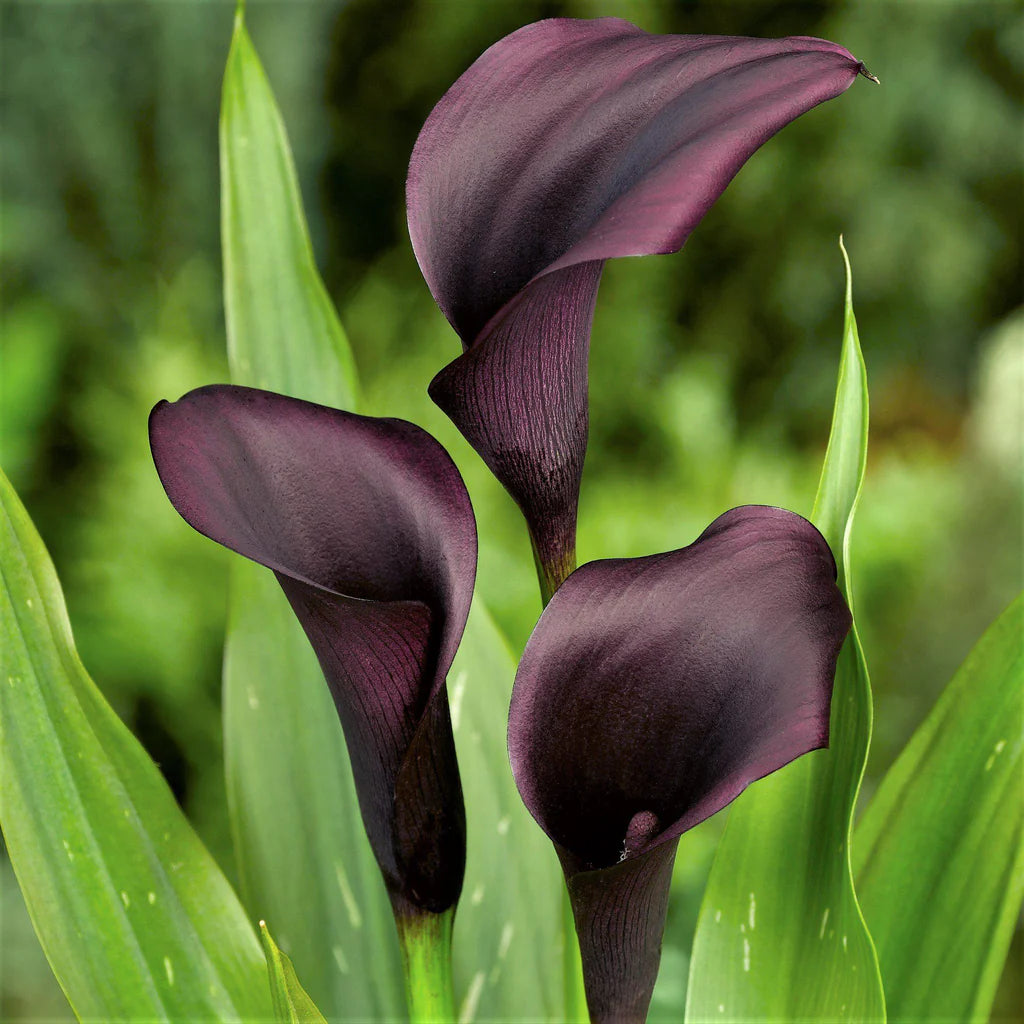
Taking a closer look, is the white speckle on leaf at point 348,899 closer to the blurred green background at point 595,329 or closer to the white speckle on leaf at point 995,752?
the white speckle on leaf at point 995,752

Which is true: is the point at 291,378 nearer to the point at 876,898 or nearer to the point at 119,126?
the point at 876,898

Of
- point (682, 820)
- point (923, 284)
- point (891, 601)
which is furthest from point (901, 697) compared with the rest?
point (682, 820)

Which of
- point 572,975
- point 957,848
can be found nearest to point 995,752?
point 957,848

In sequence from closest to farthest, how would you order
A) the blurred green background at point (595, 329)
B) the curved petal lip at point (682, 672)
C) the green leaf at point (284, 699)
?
the curved petal lip at point (682, 672)
the green leaf at point (284, 699)
the blurred green background at point (595, 329)

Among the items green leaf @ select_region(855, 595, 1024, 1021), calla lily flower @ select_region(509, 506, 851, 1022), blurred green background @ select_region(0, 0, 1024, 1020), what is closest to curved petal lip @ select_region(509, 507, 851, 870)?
calla lily flower @ select_region(509, 506, 851, 1022)

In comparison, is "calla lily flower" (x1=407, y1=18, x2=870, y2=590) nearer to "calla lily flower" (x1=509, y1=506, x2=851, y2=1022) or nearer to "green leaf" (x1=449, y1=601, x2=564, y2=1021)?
"calla lily flower" (x1=509, y1=506, x2=851, y2=1022)

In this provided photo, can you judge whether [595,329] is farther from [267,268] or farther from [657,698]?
[657,698]

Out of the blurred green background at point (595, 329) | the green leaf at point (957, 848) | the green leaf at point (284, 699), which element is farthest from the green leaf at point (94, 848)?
the blurred green background at point (595, 329)
